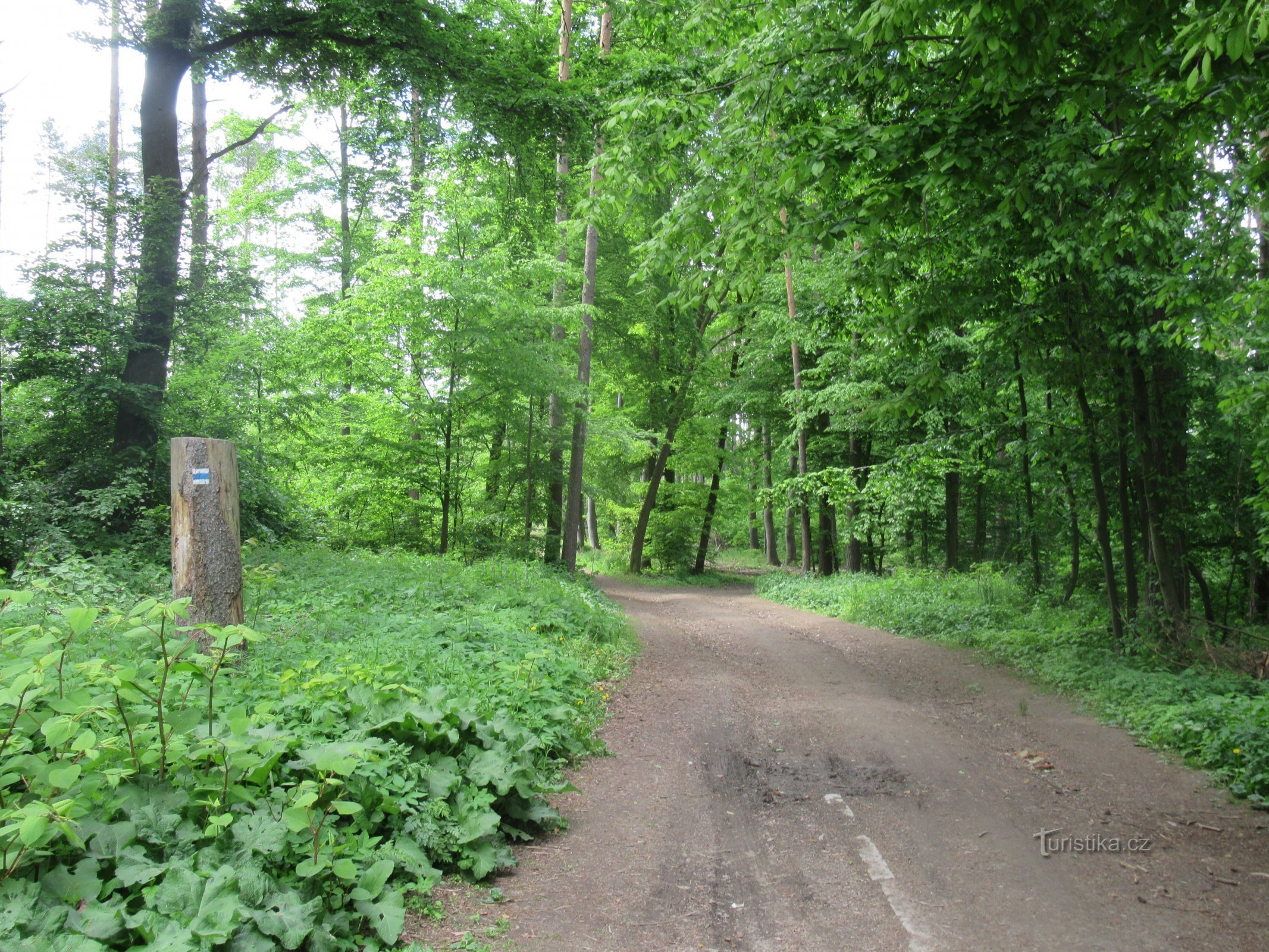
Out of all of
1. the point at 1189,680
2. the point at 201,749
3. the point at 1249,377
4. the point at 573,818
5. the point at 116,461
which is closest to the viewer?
the point at 201,749

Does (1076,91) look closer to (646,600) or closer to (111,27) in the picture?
(111,27)

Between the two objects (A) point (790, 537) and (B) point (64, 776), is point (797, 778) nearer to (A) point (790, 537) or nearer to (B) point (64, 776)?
(B) point (64, 776)

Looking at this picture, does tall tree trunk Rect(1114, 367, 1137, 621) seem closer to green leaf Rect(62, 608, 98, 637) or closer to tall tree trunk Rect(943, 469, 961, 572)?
tall tree trunk Rect(943, 469, 961, 572)

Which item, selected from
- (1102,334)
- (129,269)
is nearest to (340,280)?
(129,269)

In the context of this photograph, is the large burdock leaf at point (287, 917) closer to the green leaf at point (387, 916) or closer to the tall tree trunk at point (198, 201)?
the green leaf at point (387, 916)

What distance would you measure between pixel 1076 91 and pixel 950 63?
0.80 m

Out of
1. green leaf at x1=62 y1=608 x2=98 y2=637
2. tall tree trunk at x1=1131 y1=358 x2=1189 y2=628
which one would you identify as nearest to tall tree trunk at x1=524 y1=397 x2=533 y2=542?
tall tree trunk at x1=1131 y1=358 x2=1189 y2=628

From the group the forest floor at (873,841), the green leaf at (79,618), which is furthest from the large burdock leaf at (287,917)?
the green leaf at (79,618)

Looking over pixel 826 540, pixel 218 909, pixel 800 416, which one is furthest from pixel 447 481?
pixel 218 909

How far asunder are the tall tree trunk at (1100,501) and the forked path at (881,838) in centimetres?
233

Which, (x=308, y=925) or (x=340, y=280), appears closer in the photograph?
(x=308, y=925)

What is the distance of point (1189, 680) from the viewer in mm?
7320

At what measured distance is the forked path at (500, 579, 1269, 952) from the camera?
3.45 meters

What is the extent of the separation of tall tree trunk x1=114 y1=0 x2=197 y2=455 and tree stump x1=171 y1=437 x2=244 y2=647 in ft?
18.5
